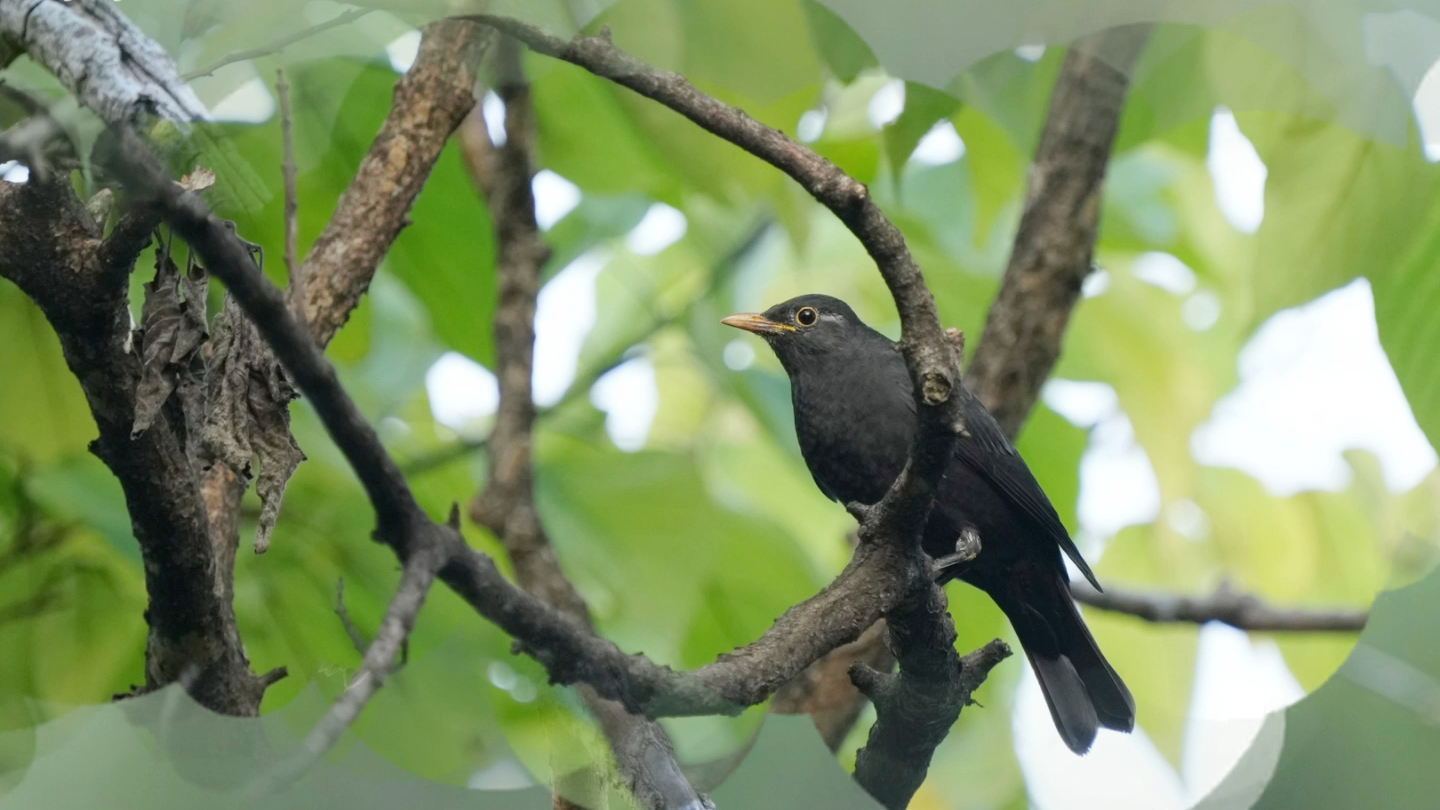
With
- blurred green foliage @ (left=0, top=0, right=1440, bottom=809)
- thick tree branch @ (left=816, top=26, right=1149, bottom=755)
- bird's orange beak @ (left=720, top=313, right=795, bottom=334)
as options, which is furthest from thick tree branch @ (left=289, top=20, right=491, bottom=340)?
thick tree branch @ (left=816, top=26, right=1149, bottom=755)

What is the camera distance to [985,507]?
3.53m

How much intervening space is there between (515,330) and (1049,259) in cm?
248

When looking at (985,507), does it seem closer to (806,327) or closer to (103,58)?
(806,327)

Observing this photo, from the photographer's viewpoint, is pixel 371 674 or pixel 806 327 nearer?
pixel 371 674

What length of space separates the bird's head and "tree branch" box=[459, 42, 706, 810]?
113 cm

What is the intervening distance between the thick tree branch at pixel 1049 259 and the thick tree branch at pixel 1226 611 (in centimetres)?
87

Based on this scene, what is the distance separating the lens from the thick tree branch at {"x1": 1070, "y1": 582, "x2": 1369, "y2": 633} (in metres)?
4.45

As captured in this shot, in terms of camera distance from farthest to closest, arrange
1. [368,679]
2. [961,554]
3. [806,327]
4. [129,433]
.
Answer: [806,327] < [961,554] < [129,433] < [368,679]

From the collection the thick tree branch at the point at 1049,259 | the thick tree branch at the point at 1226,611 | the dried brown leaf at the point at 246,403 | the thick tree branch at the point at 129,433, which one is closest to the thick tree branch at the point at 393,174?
the thick tree branch at the point at 129,433

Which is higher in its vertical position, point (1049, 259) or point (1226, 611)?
point (1049, 259)

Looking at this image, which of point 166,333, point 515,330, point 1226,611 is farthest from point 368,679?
point 1226,611

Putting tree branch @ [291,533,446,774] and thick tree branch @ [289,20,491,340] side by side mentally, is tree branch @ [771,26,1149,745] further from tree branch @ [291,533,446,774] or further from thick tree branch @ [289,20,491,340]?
tree branch @ [291,533,446,774]

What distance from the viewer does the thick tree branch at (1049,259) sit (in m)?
5.02

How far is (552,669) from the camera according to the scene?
187 centimetres
